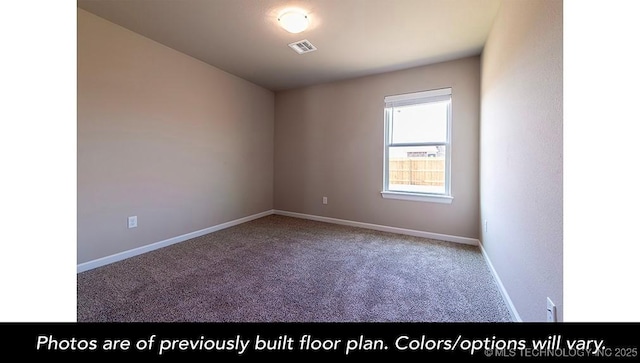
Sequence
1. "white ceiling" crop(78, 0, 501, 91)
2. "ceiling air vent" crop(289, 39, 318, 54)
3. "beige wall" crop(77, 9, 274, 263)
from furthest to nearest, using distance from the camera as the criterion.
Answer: "ceiling air vent" crop(289, 39, 318, 54) < "beige wall" crop(77, 9, 274, 263) < "white ceiling" crop(78, 0, 501, 91)

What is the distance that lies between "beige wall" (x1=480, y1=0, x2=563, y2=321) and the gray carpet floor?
0.44 m

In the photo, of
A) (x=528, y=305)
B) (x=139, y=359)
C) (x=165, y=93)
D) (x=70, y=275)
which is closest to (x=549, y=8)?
(x=528, y=305)

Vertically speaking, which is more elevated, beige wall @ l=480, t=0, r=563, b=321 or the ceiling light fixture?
the ceiling light fixture

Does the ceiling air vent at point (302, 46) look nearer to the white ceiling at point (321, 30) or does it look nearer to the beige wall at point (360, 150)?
the white ceiling at point (321, 30)

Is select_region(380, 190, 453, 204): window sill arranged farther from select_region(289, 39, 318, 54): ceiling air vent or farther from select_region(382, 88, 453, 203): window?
select_region(289, 39, 318, 54): ceiling air vent

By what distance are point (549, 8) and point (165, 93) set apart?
11.4 ft

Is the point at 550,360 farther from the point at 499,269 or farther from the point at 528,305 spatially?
the point at 499,269

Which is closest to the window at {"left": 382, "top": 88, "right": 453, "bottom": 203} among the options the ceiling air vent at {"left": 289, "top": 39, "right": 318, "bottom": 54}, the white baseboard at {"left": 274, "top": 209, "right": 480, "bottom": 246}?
the white baseboard at {"left": 274, "top": 209, "right": 480, "bottom": 246}

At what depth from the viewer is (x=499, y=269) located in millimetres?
2004

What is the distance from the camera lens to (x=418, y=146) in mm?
3479

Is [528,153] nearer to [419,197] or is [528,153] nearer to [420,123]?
[419,197]

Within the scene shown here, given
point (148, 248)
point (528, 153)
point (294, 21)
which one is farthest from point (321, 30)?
point (148, 248)

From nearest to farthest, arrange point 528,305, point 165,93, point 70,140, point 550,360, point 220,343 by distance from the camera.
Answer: point 70,140
point 550,360
point 220,343
point 528,305
point 165,93

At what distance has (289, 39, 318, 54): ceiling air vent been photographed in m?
2.73
